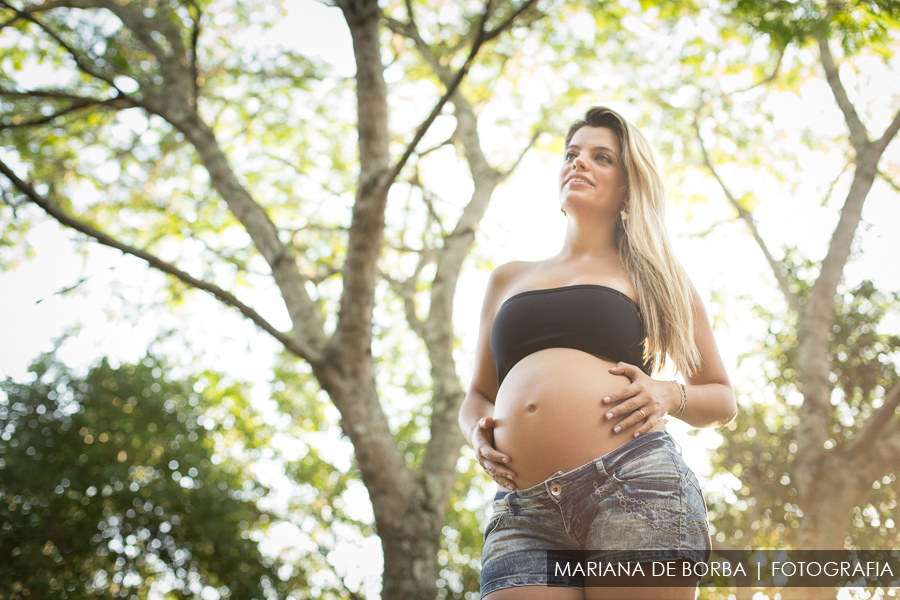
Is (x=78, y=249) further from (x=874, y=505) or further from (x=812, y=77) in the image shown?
(x=812, y=77)

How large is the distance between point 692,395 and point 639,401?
0.27 metres

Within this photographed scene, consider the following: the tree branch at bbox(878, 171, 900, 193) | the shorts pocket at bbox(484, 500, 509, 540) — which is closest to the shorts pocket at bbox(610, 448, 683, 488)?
the shorts pocket at bbox(484, 500, 509, 540)

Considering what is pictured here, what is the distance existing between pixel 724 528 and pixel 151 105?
6.70 meters

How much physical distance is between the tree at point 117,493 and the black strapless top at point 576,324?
25.2 ft

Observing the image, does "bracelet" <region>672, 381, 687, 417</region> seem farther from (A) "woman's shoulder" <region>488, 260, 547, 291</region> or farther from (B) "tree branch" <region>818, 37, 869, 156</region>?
(B) "tree branch" <region>818, 37, 869, 156</region>

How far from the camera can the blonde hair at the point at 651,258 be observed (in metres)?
1.74

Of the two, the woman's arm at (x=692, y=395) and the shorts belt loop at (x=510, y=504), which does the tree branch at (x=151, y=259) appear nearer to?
the shorts belt loop at (x=510, y=504)

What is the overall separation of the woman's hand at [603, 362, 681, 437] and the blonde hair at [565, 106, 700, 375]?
0.18 m

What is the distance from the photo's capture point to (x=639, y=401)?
4.86 feet

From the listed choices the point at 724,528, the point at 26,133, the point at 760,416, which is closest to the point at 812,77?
the point at 760,416

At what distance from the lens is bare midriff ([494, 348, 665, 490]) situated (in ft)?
4.81

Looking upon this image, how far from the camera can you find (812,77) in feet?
23.0

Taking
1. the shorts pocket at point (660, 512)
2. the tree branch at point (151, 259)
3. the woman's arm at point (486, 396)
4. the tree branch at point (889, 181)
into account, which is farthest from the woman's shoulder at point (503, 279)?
the tree branch at point (889, 181)

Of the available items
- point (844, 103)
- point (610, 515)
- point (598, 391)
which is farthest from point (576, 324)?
point (844, 103)
